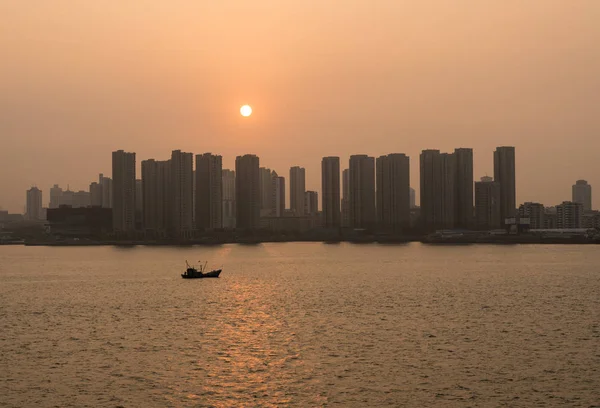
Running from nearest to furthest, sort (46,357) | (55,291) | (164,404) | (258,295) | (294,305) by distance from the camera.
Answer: (164,404), (46,357), (294,305), (258,295), (55,291)

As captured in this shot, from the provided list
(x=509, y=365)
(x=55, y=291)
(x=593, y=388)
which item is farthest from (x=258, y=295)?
(x=593, y=388)

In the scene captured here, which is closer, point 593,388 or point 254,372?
point 593,388

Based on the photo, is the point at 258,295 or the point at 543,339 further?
the point at 258,295

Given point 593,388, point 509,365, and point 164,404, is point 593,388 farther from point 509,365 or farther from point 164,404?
point 164,404

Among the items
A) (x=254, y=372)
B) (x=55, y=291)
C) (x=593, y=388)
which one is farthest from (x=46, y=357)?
(x=55, y=291)

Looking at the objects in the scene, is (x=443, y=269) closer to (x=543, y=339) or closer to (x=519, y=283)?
(x=519, y=283)

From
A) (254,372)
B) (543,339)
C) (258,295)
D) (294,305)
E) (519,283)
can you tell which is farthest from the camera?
(519,283)
